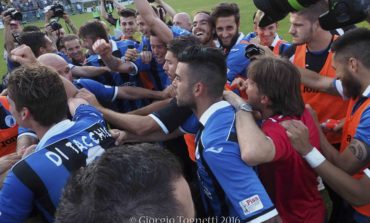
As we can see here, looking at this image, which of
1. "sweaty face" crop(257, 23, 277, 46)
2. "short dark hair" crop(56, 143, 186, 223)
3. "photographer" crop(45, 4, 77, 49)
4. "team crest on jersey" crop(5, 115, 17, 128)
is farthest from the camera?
"photographer" crop(45, 4, 77, 49)

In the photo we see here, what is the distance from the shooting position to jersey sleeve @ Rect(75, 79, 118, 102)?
3753mm

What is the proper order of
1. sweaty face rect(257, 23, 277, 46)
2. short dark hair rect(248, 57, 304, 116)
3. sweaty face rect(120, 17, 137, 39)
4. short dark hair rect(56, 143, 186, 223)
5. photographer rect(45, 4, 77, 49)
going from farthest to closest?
photographer rect(45, 4, 77, 49) < sweaty face rect(120, 17, 137, 39) < sweaty face rect(257, 23, 277, 46) < short dark hair rect(248, 57, 304, 116) < short dark hair rect(56, 143, 186, 223)

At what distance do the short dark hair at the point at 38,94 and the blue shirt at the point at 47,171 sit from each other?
0.30 feet

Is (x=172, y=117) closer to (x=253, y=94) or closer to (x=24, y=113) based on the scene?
(x=253, y=94)

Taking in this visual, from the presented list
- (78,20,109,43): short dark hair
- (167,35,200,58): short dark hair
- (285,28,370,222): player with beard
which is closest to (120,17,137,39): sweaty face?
(78,20,109,43): short dark hair

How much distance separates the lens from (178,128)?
294cm

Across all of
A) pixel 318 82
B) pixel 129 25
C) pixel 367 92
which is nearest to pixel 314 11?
pixel 318 82

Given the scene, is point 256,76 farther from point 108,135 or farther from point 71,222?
point 71,222

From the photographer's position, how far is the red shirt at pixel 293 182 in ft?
7.78

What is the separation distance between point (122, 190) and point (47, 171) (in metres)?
1.13

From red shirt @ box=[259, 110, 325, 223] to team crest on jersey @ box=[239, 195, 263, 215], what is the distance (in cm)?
40

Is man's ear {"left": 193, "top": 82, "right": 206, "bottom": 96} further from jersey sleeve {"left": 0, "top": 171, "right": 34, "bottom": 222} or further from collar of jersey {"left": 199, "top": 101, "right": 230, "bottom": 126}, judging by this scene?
jersey sleeve {"left": 0, "top": 171, "right": 34, "bottom": 222}

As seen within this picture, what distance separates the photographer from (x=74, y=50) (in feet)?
19.4

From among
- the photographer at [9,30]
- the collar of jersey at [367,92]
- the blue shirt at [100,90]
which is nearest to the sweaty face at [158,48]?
the blue shirt at [100,90]
